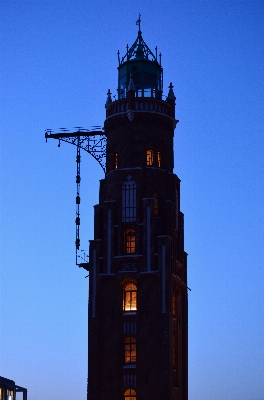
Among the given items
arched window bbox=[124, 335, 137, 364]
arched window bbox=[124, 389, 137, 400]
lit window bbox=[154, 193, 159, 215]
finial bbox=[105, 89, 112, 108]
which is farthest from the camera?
finial bbox=[105, 89, 112, 108]

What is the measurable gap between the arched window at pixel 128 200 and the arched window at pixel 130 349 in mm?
13593

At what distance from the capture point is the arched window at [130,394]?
351ft

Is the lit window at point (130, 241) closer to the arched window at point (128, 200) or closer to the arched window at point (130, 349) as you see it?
the arched window at point (128, 200)

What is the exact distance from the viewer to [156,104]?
382ft

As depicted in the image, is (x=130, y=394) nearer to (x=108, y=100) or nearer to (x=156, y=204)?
(x=156, y=204)

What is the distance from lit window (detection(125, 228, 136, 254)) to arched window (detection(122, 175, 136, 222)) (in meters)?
1.36

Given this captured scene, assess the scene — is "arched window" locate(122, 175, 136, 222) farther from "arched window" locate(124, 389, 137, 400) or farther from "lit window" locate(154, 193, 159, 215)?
"arched window" locate(124, 389, 137, 400)

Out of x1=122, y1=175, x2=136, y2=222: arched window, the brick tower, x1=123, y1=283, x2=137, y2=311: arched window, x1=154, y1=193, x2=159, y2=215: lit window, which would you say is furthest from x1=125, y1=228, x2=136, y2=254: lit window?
x1=123, y1=283, x2=137, y2=311: arched window

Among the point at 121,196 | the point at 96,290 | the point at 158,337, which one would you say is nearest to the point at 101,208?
the point at 121,196

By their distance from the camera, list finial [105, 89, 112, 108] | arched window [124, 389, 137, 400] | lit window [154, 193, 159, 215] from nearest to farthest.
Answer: arched window [124, 389, 137, 400] → lit window [154, 193, 159, 215] → finial [105, 89, 112, 108]

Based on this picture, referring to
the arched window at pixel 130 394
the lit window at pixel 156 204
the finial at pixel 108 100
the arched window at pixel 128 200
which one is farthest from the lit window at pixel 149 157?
the arched window at pixel 130 394

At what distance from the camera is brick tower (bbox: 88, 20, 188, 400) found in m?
108

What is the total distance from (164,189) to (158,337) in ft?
58.2

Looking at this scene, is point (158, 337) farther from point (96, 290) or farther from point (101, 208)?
point (101, 208)
